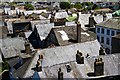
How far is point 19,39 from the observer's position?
137ft

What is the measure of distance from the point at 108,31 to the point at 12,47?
20.3m

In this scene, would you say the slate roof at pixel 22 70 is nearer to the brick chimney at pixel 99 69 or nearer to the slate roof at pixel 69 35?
the brick chimney at pixel 99 69

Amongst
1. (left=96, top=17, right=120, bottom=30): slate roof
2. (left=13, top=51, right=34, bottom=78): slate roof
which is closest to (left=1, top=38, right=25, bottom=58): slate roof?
(left=13, top=51, right=34, bottom=78): slate roof

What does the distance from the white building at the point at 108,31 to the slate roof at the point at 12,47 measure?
1779 centimetres

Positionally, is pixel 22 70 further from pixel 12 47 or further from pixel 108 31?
pixel 108 31

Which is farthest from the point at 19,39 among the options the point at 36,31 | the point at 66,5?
the point at 66,5

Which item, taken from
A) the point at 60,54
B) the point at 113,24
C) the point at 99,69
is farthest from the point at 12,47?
the point at 113,24

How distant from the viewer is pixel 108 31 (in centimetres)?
5041

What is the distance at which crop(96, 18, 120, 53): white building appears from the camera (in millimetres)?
48781

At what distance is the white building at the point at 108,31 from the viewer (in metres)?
48.8

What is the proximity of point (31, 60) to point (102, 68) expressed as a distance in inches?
335

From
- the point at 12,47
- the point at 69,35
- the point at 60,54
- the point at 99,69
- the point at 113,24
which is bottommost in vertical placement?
the point at 12,47

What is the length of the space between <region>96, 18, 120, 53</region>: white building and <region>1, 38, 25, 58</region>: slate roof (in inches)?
700

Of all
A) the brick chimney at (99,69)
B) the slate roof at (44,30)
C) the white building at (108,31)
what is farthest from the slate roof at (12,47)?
the white building at (108,31)
